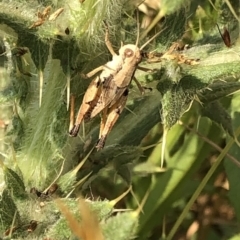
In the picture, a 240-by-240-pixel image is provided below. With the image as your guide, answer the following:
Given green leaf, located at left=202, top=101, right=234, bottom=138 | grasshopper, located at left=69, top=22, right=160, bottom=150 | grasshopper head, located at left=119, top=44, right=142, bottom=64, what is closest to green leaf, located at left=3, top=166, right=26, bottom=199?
grasshopper, located at left=69, top=22, right=160, bottom=150

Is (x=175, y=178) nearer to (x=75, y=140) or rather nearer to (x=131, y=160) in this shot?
(x=131, y=160)

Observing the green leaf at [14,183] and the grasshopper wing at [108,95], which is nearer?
the grasshopper wing at [108,95]

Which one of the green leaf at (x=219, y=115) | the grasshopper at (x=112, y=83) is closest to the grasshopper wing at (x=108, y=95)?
the grasshopper at (x=112, y=83)

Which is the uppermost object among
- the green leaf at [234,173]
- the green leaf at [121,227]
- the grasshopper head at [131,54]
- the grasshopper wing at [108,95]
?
the grasshopper head at [131,54]

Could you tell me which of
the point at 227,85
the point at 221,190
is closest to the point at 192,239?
the point at 221,190

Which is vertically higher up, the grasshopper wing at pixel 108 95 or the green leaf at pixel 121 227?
the grasshopper wing at pixel 108 95

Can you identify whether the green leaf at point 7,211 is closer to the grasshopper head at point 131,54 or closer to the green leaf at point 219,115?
the grasshopper head at point 131,54

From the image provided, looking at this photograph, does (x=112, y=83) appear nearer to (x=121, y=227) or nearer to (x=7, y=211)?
(x=121, y=227)

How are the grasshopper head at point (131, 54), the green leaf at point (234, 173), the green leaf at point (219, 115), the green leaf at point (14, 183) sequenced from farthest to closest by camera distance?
the green leaf at point (234, 173) → the green leaf at point (219, 115) → the green leaf at point (14, 183) → the grasshopper head at point (131, 54)

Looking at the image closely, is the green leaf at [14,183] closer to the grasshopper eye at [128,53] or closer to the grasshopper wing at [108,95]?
the grasshopper wing at [108,95]

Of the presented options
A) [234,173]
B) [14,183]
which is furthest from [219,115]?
[14,183]

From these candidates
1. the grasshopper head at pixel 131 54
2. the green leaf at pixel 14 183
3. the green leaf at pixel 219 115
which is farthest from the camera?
the green leaf at pixel 219 115
